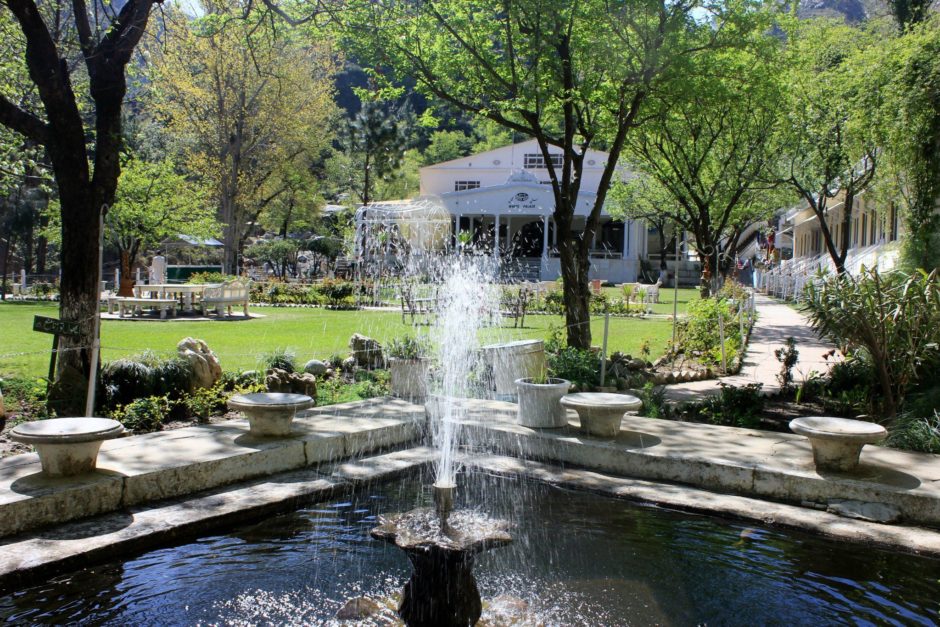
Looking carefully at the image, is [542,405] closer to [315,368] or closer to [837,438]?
[837,438]

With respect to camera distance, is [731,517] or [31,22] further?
[31,22]

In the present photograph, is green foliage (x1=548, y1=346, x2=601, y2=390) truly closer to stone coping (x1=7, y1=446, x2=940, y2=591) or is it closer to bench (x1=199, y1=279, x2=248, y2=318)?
stone coping (x1=7, y1=446, x2=940, y2=591)

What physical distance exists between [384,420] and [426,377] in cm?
154

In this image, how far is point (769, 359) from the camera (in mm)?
13539

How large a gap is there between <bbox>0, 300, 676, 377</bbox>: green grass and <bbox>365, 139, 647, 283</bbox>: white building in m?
16.0

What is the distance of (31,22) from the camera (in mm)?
7820

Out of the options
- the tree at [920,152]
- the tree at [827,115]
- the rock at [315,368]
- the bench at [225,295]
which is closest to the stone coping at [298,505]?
the rock at [315,368]

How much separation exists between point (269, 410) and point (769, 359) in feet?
33.3

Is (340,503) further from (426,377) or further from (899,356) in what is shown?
(899,356)

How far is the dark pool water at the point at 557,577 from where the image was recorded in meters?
4.29

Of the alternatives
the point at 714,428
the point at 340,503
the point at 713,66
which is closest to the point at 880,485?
the point at 714,428

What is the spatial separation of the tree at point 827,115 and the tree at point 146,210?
1925 centimetres

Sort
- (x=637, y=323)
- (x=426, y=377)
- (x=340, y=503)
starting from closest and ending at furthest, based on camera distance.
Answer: (x=340, y=503) → (x=426, y=377) → (x=637, y=323)

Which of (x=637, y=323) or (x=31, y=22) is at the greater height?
(x=31, y=22)
